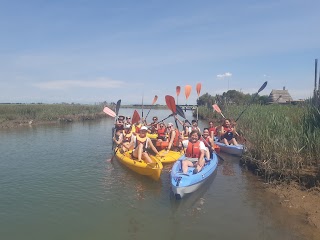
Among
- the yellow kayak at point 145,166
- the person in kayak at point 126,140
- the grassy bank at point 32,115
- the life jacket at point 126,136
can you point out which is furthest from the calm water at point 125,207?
the grassy bank at point 32,115

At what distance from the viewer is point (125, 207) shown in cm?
634

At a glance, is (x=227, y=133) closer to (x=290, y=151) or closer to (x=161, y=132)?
(x=161, y=132)

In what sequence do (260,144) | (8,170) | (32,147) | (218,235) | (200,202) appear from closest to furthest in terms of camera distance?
(218,235)
(200,202)
(260,144)
(8,170)
(32,147)

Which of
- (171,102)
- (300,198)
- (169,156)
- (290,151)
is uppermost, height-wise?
(171,102)

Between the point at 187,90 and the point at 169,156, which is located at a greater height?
the point at 187,90

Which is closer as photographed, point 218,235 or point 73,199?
point 218,235

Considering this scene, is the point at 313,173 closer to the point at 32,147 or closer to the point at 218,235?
the point at 218,235

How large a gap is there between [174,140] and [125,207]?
17.9ft

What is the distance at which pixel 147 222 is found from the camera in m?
5.59

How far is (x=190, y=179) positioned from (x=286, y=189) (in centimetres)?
229

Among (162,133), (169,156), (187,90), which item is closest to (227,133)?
(162,133)

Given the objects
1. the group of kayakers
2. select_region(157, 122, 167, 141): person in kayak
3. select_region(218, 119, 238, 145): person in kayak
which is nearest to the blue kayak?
the group of kayakers

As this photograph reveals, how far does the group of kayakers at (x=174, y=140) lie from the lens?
25.6 ft

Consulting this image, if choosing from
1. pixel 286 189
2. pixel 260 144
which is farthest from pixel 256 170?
pixel 286 189
